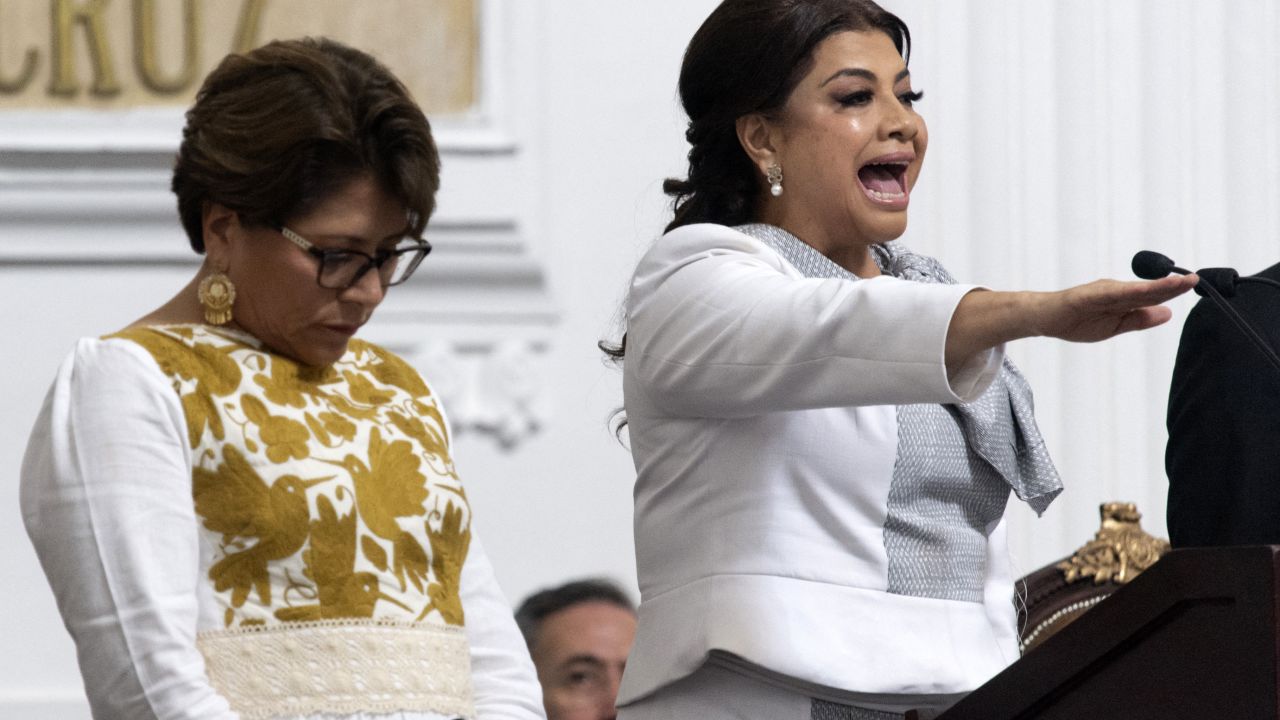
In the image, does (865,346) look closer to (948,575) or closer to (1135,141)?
(948,575)

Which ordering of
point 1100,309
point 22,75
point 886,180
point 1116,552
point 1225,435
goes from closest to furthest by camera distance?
point 1100,309
point 886,180
point 1225,435
point 1116,552
point 22,75

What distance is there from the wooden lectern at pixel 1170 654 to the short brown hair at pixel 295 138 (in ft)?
2.36

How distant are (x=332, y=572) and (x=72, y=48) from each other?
6.59 feet

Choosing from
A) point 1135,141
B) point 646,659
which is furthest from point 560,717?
point 1135,141

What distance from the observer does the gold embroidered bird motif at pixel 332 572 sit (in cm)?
180

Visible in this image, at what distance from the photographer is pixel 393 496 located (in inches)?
73.5

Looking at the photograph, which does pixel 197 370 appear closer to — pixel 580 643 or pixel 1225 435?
pixel 1225 435

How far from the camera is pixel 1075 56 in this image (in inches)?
151

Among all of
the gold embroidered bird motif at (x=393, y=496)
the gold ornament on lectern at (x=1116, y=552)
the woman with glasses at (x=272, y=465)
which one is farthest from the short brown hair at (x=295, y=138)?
the gold ornament on lectern at (x=1116, y=552)

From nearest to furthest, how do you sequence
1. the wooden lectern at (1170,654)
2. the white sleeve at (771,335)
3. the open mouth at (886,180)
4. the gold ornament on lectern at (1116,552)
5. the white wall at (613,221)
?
the wooden lectern at (1170,654)
the white sleeve at (771,335)
the open mouth at (886,180)
the gold ornament on lectern at (1116,552)
the white wall at (613,221)

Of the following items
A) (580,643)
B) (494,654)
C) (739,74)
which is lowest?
(580,643)

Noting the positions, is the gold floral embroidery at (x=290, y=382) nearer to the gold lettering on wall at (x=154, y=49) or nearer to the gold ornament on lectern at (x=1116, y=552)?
the gold ornament on lectern at (x=1116, y=552)

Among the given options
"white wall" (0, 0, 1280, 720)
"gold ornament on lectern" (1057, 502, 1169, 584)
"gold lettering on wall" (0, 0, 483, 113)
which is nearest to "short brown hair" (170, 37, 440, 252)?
"gold ornament on lectern" (1057, 502, 1169, 584)

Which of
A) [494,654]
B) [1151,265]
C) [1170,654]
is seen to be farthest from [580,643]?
[1170,654]
